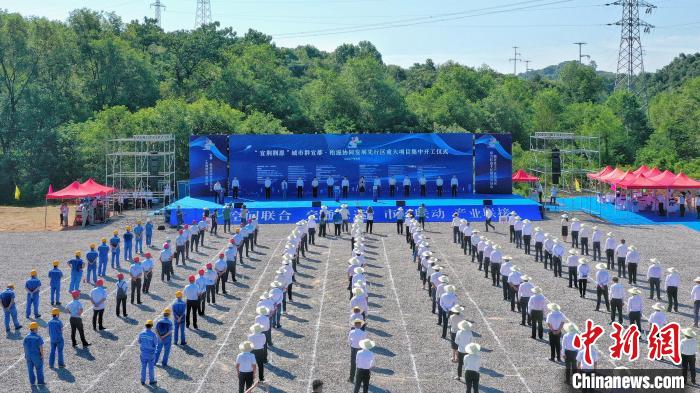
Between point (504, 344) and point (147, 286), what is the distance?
10178mm

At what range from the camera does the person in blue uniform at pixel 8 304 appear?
17875 mm

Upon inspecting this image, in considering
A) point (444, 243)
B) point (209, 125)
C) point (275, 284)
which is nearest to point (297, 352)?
point (275, 284)

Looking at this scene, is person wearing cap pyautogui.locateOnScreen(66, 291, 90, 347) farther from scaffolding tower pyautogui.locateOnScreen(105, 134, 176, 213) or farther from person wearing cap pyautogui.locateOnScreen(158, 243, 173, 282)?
scaffolding tower pyautogui.locateOnScreen(105, 134, 176, 213)

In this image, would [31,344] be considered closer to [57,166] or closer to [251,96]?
[57,166]

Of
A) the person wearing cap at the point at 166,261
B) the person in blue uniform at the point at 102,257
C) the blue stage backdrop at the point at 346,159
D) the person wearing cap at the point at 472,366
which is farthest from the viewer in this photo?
the blue stage backdrop at the point at 346,159

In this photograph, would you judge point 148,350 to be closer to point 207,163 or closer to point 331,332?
point 331,332

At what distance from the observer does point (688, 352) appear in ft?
47.1

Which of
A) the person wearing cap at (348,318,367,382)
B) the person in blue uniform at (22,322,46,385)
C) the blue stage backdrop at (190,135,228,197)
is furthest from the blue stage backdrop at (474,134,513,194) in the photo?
the person in blue uniform at (22,322,46,385)

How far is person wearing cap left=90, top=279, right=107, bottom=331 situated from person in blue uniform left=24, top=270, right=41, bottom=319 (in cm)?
197

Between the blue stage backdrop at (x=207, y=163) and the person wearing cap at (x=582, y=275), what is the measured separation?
23.3m

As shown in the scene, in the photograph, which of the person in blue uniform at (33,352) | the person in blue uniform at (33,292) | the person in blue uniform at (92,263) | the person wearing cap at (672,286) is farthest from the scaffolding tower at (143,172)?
the person wearing cap at (672,286)

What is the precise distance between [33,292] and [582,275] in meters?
14.0

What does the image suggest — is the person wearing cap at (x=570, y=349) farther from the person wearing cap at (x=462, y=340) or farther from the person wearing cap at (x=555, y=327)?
the person wearing cap at (x=462, y=340)

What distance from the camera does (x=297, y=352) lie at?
661 inches
